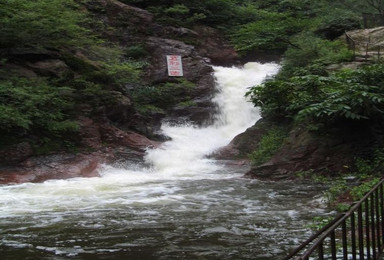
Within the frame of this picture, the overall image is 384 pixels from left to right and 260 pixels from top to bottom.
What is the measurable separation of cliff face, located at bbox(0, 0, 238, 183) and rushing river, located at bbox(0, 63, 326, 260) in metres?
1.19

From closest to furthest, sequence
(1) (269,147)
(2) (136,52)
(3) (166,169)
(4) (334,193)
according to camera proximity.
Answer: (4) (334,193) < (1) (269,147) < (3) (166,169) < (2) (136,52)

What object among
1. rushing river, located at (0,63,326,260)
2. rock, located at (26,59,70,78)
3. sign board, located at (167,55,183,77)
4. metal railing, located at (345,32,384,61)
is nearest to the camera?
rushing river, located at (0,63,326,260)

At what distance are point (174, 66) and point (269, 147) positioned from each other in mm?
11285

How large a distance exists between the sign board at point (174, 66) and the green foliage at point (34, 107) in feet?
29.1

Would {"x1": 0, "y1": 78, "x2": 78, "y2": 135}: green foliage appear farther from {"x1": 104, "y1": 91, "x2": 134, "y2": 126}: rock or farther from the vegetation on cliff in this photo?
{"x1": 104, "y1": 91, "x2": 134, "y2": 126}: rock

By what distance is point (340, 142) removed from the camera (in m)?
12.1

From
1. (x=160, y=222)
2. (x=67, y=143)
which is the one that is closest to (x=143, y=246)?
(x=160, y=222)

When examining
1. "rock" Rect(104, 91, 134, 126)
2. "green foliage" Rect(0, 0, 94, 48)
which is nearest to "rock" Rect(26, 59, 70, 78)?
"green foliage" Rect(0, 0, 94, 48)

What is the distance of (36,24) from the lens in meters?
14.1

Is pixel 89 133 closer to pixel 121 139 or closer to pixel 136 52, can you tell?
pixel 121 139

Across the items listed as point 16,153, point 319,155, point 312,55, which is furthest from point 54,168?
point 312,55

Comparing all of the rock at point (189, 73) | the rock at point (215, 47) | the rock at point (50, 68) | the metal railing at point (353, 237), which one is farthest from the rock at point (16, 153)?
the rock at point (215, 47)

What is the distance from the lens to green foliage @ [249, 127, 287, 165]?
13.4m

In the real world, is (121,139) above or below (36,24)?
below
